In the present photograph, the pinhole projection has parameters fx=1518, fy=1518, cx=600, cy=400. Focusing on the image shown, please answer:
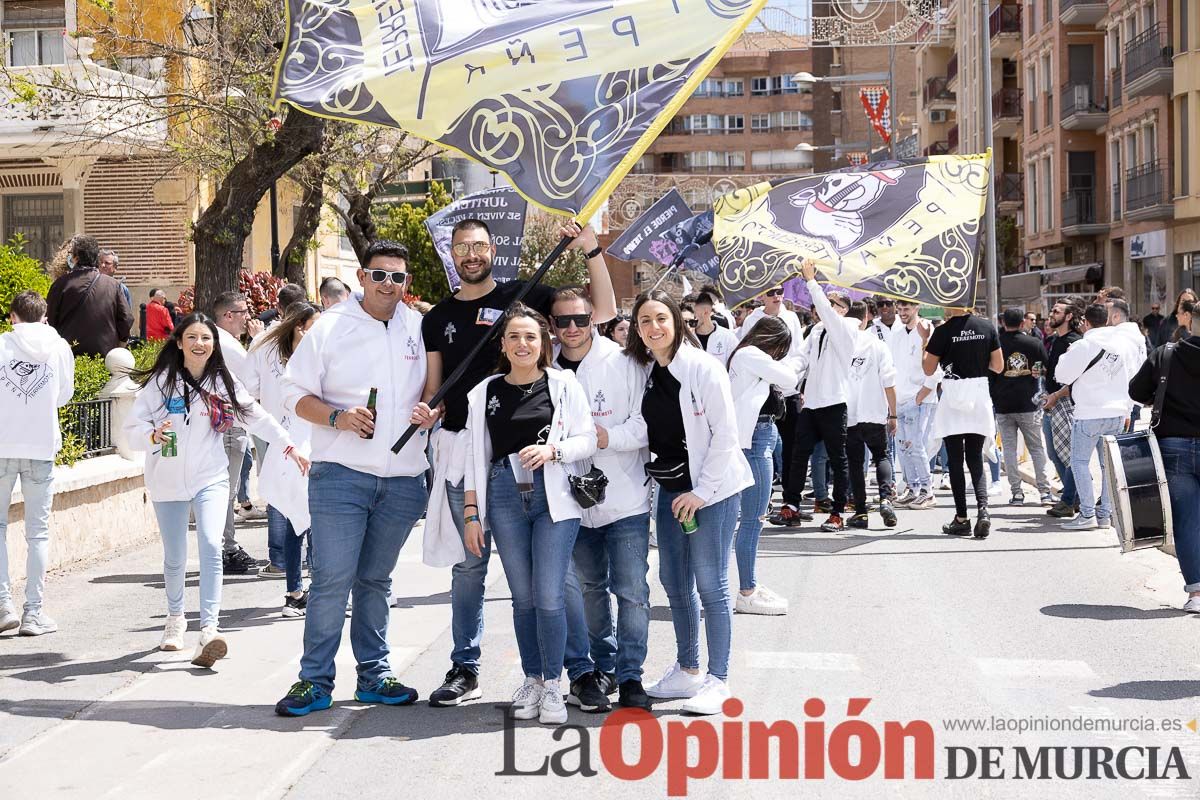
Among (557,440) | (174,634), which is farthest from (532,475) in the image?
(174,634)

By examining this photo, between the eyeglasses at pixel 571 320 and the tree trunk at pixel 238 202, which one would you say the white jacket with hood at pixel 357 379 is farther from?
the tree trunk at pixel 238 202

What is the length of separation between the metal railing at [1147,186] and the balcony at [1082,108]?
13.0 ft

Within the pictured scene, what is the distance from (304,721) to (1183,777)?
12.0 feet

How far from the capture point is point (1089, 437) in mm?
13367

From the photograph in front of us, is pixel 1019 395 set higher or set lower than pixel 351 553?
higher

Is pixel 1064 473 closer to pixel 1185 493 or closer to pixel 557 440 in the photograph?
pixel 1185 493

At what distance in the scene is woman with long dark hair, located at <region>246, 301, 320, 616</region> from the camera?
31.1 feet

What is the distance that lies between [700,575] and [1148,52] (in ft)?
Answer: 125

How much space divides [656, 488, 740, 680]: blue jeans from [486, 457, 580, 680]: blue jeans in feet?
1.99

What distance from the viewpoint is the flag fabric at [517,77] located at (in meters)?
7.46

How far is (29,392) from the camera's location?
901 cm

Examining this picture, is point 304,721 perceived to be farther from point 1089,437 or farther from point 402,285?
point 1089,437

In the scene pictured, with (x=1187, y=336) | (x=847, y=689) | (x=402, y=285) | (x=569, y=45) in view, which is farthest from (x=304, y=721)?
(x=1187, y=336)

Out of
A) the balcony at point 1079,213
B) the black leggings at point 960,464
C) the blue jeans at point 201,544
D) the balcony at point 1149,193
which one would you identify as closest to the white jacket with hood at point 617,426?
the blue jeans at point 201,544
